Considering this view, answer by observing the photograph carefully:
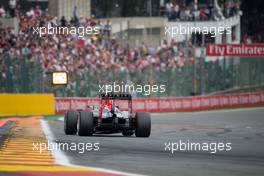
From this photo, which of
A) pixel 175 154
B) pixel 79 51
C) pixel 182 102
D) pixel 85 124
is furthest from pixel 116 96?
pixel 182 102

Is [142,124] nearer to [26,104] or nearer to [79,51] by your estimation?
[26,104]

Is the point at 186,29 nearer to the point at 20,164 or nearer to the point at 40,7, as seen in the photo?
the point at 40,7

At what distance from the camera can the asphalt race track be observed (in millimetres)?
16984

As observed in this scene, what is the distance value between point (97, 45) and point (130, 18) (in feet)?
26.1

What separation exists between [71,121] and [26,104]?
18.5 m

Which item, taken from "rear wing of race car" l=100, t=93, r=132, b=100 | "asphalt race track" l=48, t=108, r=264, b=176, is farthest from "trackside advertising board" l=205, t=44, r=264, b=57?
"rear wing of race car" l=100, t=93, r=132, b=100

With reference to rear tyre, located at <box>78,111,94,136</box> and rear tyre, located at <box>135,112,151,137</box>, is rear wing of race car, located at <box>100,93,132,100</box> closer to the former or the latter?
rear tyre, located at <box>78,111,94,136</box>

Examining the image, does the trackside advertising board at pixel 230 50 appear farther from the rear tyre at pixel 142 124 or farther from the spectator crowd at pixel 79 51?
the rear tyre at pixel 142 124

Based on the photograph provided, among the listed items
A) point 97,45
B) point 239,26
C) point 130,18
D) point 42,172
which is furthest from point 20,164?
point 239,26

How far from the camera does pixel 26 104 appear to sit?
1630 inches

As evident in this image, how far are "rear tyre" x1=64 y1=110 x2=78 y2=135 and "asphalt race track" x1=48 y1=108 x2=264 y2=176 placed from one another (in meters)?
0.28

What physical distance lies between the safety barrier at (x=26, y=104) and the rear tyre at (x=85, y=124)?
1840 centimetres

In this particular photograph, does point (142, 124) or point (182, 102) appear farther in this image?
point (182, 102)

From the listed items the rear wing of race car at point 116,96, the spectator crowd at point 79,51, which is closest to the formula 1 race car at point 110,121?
the rear wing of race car at point 116,96
